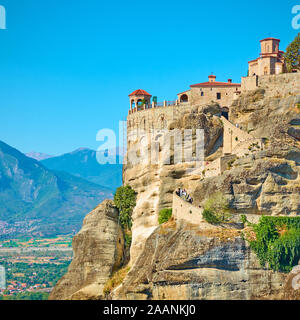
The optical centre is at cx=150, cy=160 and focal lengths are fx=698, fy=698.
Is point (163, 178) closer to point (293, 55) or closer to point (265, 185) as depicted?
point (265, 185)

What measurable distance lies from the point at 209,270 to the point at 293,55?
102 ft

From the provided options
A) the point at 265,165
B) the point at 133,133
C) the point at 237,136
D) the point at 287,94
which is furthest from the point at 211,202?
the point at 133,133

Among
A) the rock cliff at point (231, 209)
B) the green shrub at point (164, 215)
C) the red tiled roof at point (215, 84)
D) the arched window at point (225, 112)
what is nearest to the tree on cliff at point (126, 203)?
the rock cliff at point (231, 209)

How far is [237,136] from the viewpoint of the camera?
243 feet

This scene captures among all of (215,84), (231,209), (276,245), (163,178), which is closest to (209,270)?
(231,209)

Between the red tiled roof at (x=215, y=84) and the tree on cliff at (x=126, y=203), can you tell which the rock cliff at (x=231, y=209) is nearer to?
the tree on cliff at (x=126, y=203)

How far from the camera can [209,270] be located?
64125 mm

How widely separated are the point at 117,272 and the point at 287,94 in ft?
89.1

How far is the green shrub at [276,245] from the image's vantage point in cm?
6331

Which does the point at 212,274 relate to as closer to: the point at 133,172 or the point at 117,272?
the point at 117,272

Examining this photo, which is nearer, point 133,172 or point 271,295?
point 271,295

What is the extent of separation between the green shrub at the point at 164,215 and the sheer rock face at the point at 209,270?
591 centimetres

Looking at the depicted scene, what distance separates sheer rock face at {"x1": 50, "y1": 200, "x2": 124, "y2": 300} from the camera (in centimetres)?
7938

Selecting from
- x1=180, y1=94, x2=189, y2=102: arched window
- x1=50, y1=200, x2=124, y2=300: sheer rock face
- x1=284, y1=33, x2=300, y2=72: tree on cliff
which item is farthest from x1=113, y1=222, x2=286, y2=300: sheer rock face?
x1=284, y1=33, x2=300, y2=72: tree on cliff
